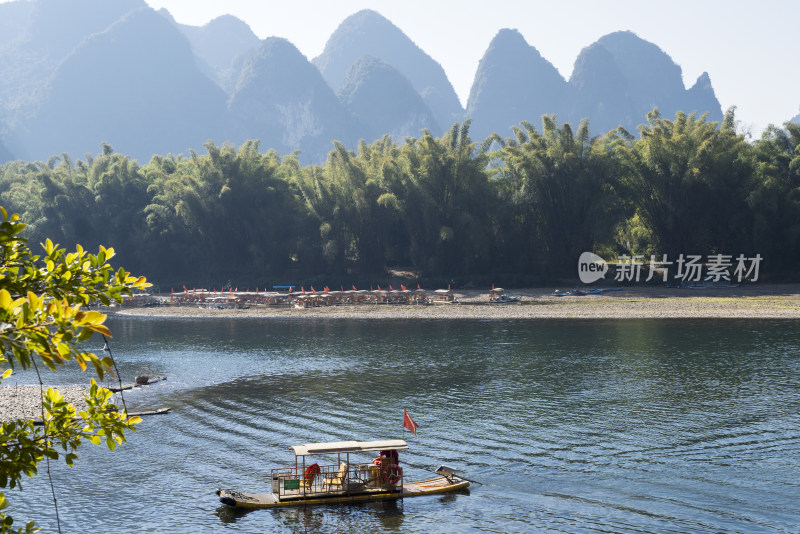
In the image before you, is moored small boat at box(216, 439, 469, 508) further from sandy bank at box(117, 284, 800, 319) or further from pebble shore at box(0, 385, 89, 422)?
sandy bank at box(117, 284, 800, 319)

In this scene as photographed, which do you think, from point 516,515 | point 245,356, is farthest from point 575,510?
point 245,356

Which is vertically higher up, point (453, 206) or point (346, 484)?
point (453, 206)

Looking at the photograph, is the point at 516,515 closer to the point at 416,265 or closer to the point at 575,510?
the point at 575,510

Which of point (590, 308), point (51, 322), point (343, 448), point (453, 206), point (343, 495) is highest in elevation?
point (453, 206)

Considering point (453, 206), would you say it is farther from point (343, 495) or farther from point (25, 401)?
Answer: point (343, 495)

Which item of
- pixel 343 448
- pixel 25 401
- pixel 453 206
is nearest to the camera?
pixel 343 448

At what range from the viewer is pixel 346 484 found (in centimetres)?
2155

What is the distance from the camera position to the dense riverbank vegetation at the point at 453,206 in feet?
241

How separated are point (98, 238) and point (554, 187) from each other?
6687cm

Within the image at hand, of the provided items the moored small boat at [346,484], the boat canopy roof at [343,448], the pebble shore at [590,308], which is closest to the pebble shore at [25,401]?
the moored small boat at [346,484]

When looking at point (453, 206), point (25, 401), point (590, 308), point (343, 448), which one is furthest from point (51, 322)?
point (453, 206)

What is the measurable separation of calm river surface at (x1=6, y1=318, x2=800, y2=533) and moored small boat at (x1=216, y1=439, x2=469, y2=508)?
0.39 m

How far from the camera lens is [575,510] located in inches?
777

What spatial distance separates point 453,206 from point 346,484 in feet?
201
